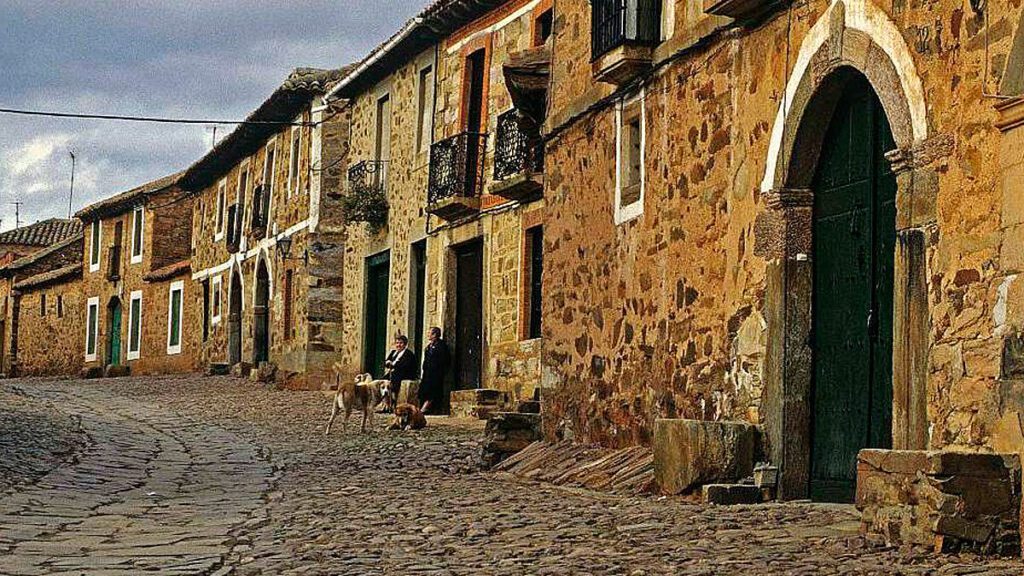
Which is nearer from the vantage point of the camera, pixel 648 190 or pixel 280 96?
pixel 648 190

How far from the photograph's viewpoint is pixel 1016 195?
6527mm

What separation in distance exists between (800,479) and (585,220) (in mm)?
4386

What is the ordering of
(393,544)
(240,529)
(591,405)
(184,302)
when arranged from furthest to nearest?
1. (184,302)
2. (591,405)
3. (240,529)
4. (393,544)

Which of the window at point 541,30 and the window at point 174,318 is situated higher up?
the window at point 541,30

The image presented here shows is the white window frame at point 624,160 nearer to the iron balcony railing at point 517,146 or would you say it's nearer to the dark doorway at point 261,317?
the iron balcony railing at point 517,146

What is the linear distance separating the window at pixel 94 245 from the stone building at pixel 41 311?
86cm

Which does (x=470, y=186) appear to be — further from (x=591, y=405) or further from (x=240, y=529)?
(x=240, y=529)

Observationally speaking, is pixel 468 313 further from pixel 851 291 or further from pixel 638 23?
pixel 851 291

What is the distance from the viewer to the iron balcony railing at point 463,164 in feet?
66.6

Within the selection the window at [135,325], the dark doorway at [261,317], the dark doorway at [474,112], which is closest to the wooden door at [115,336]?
the window at [135,325]

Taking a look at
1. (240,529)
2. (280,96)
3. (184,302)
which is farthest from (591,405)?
(184,302)

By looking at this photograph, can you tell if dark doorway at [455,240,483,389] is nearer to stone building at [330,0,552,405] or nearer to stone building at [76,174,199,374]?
stone building at [330,0,552,405]

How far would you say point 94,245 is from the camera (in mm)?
45531

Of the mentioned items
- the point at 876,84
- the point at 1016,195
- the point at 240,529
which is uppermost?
the point at 876,84
